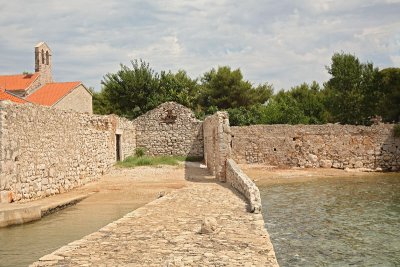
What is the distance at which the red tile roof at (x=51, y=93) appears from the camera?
33.3 m

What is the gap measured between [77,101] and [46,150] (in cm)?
2311

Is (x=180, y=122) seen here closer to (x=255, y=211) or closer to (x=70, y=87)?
(x=70, y=87)

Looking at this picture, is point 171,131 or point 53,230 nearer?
point 53,230

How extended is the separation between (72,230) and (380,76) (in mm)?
28456

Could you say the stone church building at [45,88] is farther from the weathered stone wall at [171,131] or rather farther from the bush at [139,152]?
the bush at [139,152]

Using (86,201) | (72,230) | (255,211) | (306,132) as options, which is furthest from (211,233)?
(306,132)

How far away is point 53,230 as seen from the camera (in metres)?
9.59

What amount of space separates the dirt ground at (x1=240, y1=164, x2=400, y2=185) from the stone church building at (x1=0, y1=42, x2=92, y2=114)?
637 inches

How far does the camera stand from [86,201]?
13461 millimetres

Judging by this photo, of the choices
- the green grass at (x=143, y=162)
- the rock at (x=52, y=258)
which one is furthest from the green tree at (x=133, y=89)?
the rock at (x=52, y=258)

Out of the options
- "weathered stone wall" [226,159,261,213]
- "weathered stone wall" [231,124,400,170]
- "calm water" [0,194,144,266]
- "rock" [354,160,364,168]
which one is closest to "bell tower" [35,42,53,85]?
"weathered stone wall" [231,124,400,170]

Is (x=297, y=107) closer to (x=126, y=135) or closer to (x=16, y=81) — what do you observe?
(x=126, y=135)

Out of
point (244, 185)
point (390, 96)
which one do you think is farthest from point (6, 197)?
point (390, 96)

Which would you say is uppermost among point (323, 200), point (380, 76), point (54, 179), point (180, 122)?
point (380, 76)
